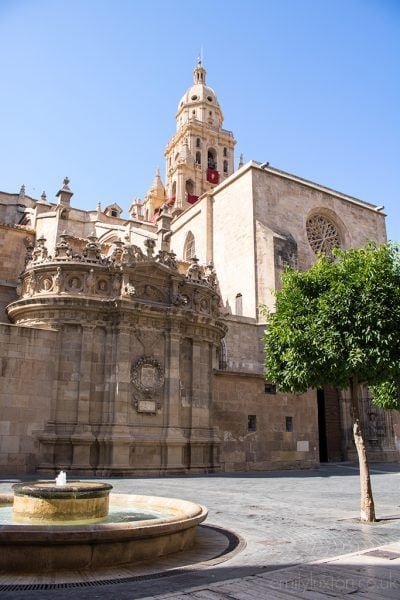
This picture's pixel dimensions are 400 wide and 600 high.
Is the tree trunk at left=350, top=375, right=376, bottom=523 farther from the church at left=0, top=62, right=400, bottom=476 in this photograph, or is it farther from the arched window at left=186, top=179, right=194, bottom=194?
the arched window at left=186, top=179, right=194, bottom=194

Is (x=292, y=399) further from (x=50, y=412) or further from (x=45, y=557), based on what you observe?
(x=45, y=557)

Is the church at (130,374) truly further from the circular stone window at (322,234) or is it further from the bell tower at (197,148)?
the bell tower at (197,148)

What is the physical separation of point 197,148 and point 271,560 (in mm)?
65512

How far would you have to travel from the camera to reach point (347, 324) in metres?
11.0

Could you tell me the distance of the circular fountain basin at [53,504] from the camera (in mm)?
6957

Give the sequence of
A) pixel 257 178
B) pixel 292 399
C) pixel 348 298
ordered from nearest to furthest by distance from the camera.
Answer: pixel 348 298 → pixel 292 399 → pixel 257 178

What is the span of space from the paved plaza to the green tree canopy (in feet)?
9.37

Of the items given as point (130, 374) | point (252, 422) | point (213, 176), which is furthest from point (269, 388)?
point (213, 176)

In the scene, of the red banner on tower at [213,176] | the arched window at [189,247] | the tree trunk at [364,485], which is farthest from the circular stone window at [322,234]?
the red banner on tower at [213,176]

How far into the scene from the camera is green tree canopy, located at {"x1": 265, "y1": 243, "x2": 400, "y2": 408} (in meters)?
10.9

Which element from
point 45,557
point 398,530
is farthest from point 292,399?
point 45,557

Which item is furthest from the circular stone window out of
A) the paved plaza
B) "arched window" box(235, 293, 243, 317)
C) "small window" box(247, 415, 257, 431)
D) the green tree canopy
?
the paved plaza

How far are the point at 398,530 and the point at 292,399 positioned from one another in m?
14.9

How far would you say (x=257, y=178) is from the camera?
33656mm
